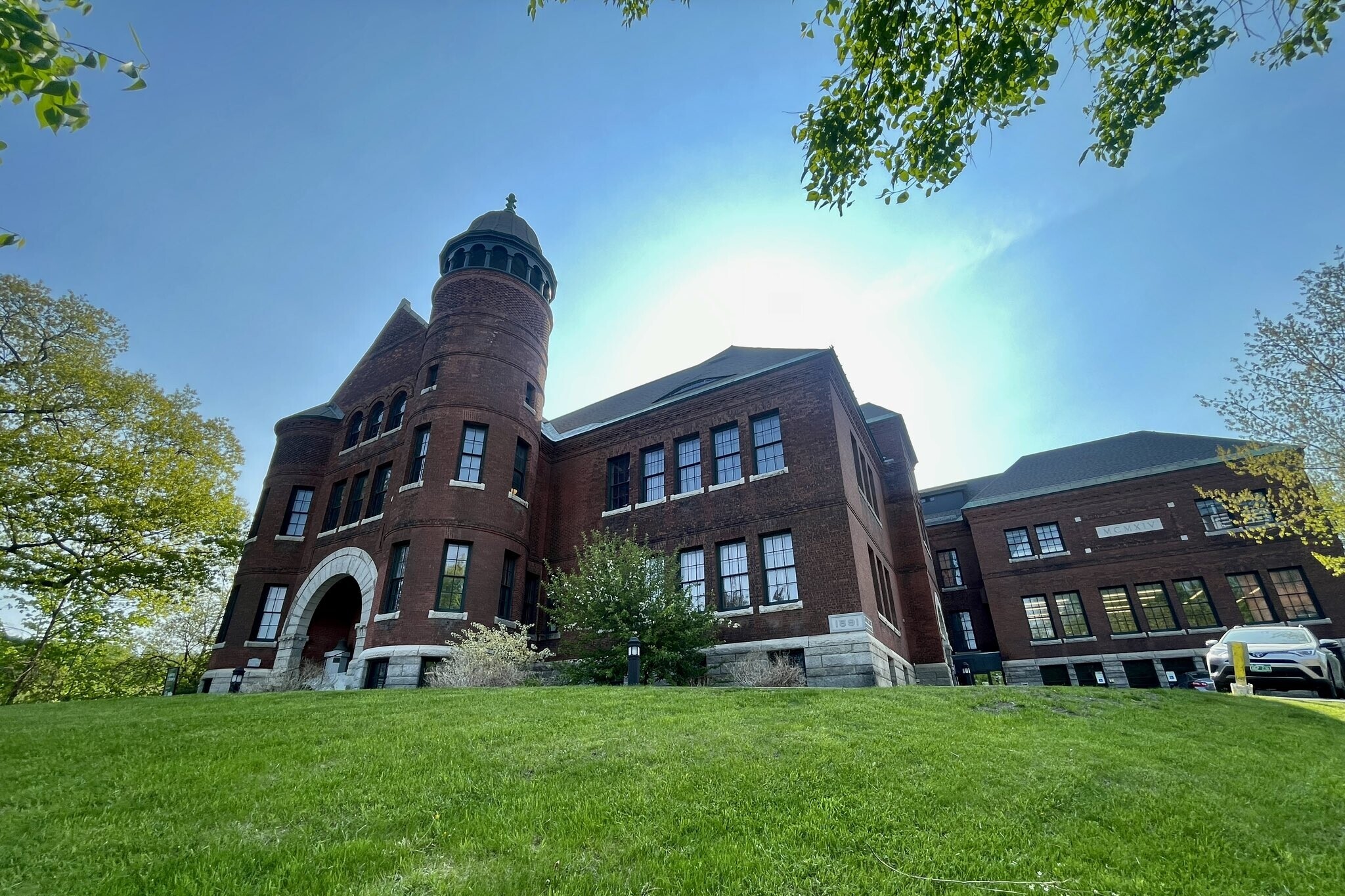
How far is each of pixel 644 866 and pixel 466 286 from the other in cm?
2118

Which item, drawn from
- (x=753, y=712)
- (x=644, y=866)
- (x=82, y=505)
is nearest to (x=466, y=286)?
(x=82, y=505)

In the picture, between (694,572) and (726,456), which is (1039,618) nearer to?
(726,456)

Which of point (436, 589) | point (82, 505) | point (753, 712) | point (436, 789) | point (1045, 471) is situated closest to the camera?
point (436, 789)

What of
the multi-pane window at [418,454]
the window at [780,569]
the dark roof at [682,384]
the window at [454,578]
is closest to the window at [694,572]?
the window at [780,569]

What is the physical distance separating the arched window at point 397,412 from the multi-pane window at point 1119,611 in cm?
3335

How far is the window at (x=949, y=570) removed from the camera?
34906 mm

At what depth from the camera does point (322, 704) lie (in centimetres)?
992

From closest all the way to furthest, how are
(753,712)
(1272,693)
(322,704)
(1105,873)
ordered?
(1105,873) → (753,712) → (322,704) → (1272,693)

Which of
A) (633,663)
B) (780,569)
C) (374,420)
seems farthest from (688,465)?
(374,420)

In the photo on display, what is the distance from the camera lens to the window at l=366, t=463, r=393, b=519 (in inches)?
815

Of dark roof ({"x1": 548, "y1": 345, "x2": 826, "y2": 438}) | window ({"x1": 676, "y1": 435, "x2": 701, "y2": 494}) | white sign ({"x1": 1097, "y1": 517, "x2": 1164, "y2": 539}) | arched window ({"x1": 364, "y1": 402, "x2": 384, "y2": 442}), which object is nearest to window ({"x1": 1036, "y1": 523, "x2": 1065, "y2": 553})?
white sign ({"x1": 1097, "y1": 517, "x2": 1164, "y2": 539})

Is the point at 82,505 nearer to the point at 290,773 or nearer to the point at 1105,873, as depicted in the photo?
the point at 290,773

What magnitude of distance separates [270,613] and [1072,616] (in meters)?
35.8

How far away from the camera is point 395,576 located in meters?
18.2
